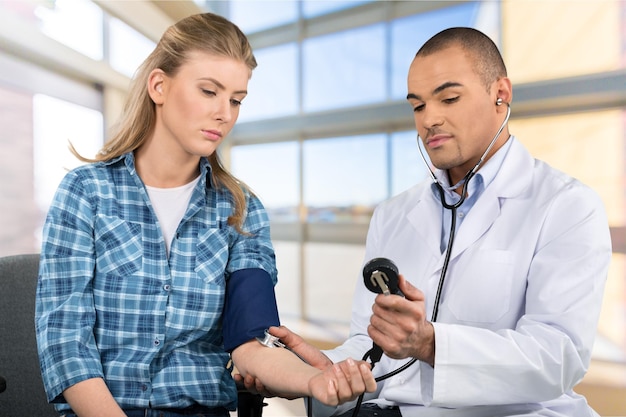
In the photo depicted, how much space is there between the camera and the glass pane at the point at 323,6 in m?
3.94

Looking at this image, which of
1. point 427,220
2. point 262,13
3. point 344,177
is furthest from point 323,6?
point 427,220

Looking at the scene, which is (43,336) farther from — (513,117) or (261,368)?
(513,117)

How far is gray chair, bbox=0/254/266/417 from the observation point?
121 cm

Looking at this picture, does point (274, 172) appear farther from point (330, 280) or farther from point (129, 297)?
point (129, 297)

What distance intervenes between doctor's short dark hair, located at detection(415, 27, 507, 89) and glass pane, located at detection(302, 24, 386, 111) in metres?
2.34

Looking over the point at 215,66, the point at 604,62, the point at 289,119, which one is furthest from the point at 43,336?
the point at 604,62

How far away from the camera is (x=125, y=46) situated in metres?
2.96

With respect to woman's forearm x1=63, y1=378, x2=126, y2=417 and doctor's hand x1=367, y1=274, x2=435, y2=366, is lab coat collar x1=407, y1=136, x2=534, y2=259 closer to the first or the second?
doctor's hand x1=367, y1=274, x2=435, y2=366

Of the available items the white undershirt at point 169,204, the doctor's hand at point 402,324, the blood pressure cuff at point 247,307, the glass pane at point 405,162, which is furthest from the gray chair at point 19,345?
the glass pane at point 405,162

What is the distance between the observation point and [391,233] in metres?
1.43

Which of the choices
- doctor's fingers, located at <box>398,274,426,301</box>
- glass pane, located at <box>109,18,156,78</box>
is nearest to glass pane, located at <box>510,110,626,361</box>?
glass pane, located at <box>109,18,156,78</box>

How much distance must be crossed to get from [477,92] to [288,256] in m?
3.25

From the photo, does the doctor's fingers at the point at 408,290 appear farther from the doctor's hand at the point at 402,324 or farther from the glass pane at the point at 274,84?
the glass pane at the point at 274,84

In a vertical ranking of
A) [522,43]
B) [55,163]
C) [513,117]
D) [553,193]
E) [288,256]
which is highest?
[522,43]
